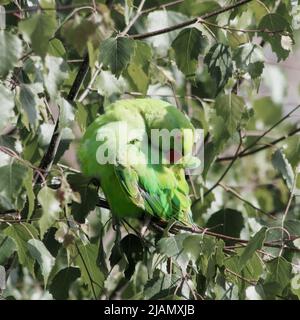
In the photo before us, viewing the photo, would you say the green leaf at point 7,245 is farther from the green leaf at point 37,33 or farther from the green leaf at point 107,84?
the green leaf at point 37,33

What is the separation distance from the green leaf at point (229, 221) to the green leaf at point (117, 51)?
108cm

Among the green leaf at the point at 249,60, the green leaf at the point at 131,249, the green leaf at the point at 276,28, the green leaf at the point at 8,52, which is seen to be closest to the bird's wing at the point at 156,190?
the green leaf at the point at 131,249

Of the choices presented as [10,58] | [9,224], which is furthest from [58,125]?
[10,58]

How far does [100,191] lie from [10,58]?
1042 mm

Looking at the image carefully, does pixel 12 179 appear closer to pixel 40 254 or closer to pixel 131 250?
pixel 40 254

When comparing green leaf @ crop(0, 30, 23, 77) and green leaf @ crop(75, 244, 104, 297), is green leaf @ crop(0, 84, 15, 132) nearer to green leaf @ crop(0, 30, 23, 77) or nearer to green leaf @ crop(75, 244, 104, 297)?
green leaf @ crop(0, 30, 23, 77)

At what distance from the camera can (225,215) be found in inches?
134

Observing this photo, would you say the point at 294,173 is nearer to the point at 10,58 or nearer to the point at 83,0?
the point at 83,0

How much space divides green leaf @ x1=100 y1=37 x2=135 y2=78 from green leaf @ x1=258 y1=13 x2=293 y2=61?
541mm

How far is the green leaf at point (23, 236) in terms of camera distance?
2.47m

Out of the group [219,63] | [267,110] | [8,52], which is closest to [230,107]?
[219,63]

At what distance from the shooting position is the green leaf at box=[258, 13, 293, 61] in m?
2.78

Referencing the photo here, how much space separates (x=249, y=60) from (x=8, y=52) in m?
0.95

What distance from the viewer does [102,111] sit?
10.1ft
